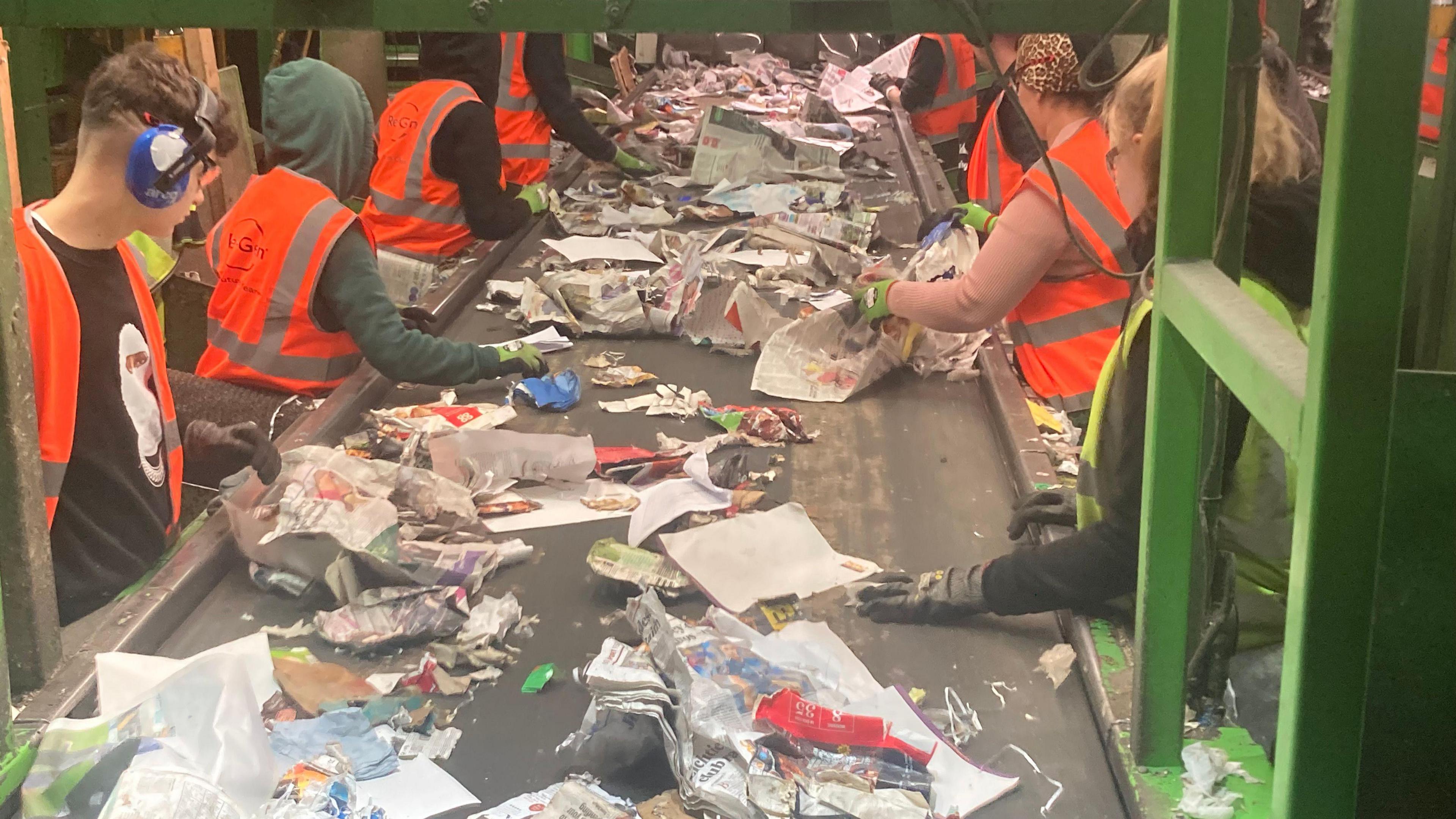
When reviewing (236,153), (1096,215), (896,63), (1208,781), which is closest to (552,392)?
(1096,215)

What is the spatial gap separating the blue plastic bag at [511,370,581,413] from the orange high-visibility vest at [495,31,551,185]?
2206mm

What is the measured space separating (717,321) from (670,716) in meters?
1.75

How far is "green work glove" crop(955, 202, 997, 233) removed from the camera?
3.51 metres

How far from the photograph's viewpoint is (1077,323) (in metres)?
2.86

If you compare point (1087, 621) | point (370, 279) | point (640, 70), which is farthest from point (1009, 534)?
point (640, 70)

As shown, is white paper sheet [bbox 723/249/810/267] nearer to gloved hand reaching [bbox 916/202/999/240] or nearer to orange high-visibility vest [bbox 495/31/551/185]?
gloved hand reaching [bbox 916/202/999/240]

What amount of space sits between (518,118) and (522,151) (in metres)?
0.12

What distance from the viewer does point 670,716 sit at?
5.32 feet

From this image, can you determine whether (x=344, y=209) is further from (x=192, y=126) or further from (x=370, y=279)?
(x=192, y=126)

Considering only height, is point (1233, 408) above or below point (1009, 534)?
above

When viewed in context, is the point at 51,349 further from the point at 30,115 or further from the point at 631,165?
the point at 30,115

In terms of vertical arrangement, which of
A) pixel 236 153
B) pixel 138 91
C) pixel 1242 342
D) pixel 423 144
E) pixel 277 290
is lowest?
pixel 236 153

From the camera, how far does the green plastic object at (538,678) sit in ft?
5.75

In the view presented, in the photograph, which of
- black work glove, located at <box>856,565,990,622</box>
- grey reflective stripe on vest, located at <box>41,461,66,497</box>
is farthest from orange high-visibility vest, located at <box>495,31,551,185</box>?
black work glove, located at <box>856,565,990,622</box>
